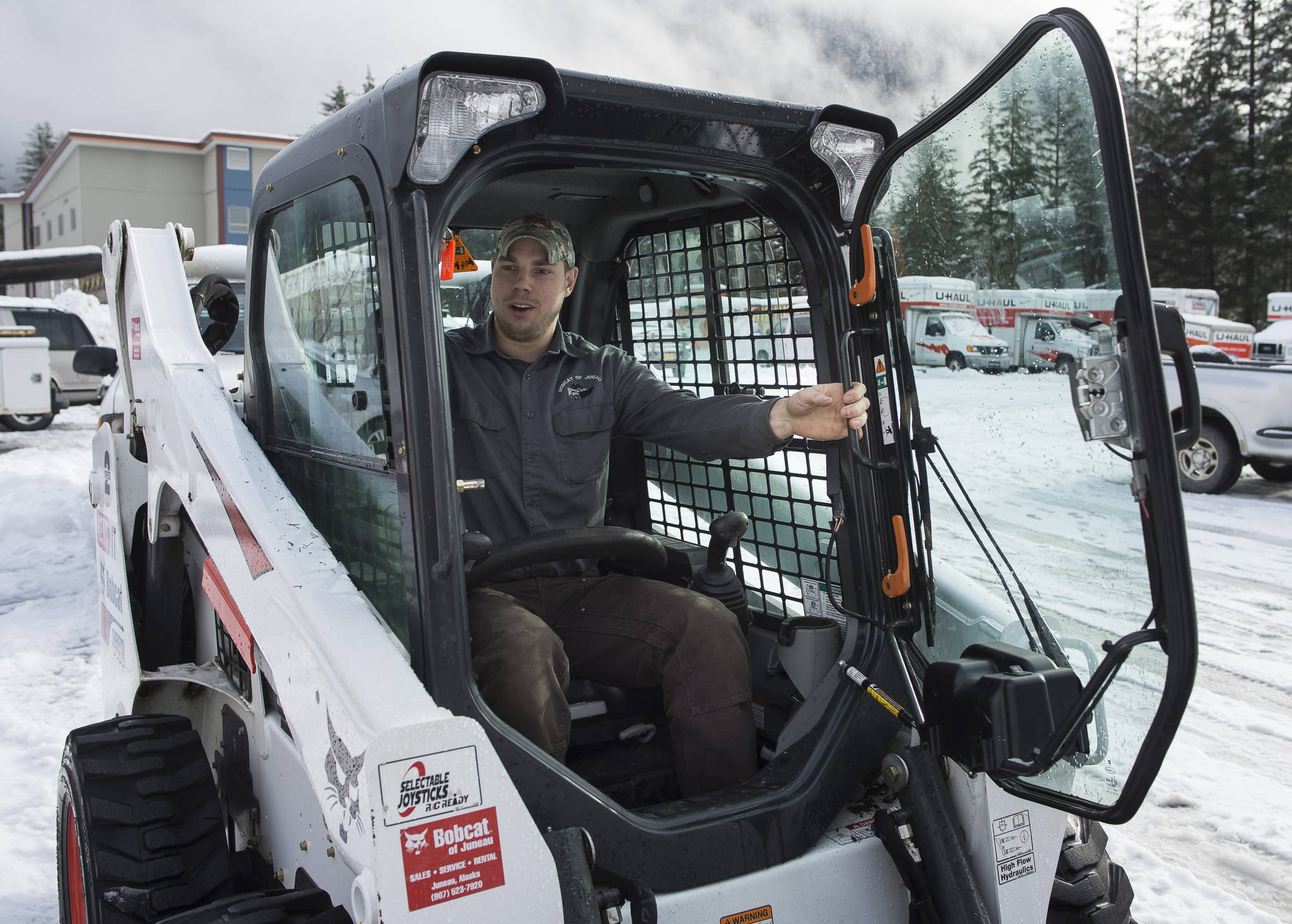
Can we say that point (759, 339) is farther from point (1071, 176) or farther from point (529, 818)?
point (529, 818)

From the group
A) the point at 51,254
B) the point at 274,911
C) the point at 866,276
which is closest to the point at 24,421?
the point at 51,254

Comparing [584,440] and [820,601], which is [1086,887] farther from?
[584,440]

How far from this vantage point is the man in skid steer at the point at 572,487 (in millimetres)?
2135

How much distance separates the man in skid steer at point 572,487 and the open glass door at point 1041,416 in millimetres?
285

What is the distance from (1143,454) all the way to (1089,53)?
0.60m

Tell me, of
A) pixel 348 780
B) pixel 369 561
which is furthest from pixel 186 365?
pixel 348 780

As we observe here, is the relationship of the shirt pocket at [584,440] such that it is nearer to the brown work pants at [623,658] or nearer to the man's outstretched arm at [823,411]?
the brown work pants at [623,658]

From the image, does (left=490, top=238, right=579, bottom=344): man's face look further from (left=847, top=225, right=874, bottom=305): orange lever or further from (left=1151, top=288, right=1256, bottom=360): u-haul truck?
(left=1151, top=288, right=1256, bottom=360): u-haul truck

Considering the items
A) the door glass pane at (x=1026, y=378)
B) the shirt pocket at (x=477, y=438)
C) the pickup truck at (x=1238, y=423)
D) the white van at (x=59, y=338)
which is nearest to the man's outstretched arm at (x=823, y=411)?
the door glass pane at (x=1026, y=378)

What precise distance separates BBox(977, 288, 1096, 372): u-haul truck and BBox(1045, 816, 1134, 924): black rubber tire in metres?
1.03

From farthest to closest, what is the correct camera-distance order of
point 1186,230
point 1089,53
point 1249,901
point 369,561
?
point 1186,230, point 1249,901, point 369,561, point 1089,53

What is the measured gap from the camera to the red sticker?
1481 millimetres

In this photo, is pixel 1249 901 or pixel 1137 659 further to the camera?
pixel 1249 901

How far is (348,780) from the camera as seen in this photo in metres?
1.57
